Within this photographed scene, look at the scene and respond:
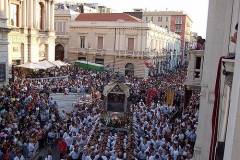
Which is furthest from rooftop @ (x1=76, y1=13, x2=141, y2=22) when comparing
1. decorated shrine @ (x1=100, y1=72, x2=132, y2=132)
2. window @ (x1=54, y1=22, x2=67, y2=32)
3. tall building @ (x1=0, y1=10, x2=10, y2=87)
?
decorated shrine @ (x1=100, y1=72, x2=132, y2=132)

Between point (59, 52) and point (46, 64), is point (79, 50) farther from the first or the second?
point (46, 64)

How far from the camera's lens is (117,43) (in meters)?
44.5

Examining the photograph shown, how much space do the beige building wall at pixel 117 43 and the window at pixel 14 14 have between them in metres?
16.3

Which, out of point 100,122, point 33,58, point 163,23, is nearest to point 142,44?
point 33,58

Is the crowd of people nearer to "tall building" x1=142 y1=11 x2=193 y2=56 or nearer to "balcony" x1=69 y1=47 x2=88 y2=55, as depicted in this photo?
"balcony" x1=69 y1=47 x2=88 y2=55

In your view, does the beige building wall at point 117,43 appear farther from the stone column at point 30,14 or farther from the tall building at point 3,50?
the tall building at point 3,50

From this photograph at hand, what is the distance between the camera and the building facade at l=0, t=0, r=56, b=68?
2992cm

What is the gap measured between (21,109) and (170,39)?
47.6 metres

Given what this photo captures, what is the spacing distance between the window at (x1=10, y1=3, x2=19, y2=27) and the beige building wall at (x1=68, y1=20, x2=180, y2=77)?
16299 millimetres

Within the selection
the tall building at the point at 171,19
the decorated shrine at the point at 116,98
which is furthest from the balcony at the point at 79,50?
the tall building at the point at 171,19

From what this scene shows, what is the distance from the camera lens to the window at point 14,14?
29.8m

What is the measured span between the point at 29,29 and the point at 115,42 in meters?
16.0

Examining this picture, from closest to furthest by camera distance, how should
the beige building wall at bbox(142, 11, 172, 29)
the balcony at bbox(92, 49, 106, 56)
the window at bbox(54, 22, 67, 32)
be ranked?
the balcony at bbox(92, 49, 106, 56) < the window at bbox(54, 22, 67, 32) < the beige building wall at bbox(142, 11, 172, 29)

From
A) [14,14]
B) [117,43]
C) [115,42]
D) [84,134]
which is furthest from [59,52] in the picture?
[84,134]
